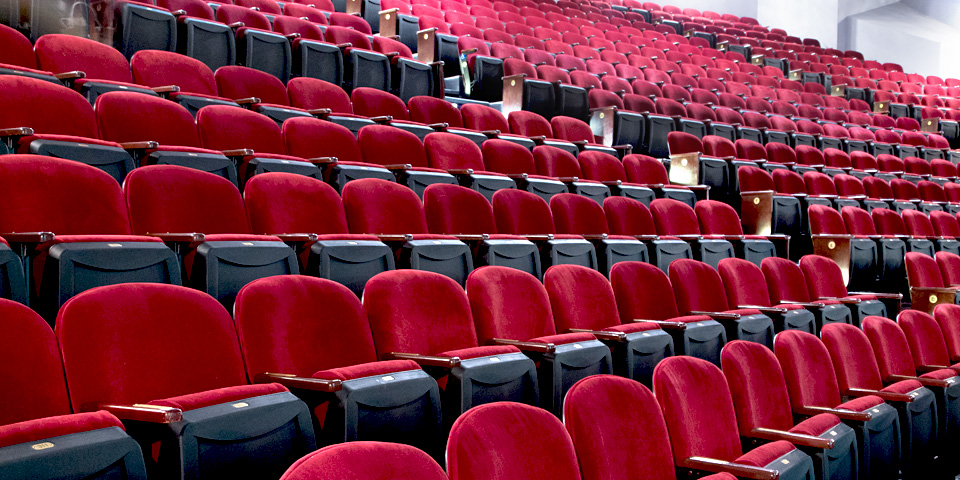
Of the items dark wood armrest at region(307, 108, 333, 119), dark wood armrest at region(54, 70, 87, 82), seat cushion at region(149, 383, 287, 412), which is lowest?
seat cushion at region(149, 383, 287, 412)

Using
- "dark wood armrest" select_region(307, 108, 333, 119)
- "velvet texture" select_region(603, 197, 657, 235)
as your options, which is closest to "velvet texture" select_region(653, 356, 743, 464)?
"velvet texture" select_region(603, 197, 657, 235)

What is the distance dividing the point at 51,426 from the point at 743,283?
2.41 ft

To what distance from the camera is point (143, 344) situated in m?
0.35

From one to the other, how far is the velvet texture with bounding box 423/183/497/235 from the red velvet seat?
14.0 inches

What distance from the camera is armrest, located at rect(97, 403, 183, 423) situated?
28cm

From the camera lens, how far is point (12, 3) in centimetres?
81

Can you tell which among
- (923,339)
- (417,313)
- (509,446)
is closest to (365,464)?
(509,446)

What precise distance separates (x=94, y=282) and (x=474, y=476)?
265 millimetres

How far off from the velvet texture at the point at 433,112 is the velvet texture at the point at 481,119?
1 centimetres

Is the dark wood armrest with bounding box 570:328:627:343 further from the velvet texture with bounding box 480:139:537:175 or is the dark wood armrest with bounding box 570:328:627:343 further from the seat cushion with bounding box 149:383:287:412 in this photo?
the velvet texture with bounding box 480:139:537:175

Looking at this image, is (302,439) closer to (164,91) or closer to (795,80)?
(164,91)

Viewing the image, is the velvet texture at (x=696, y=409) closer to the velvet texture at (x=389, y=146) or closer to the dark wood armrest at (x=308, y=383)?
the dark wood armrest at (x=308, y=383)

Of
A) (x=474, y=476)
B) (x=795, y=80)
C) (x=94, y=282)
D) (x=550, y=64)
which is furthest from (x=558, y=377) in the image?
(x=795, y=80)

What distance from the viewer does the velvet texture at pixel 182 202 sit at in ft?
1.70
